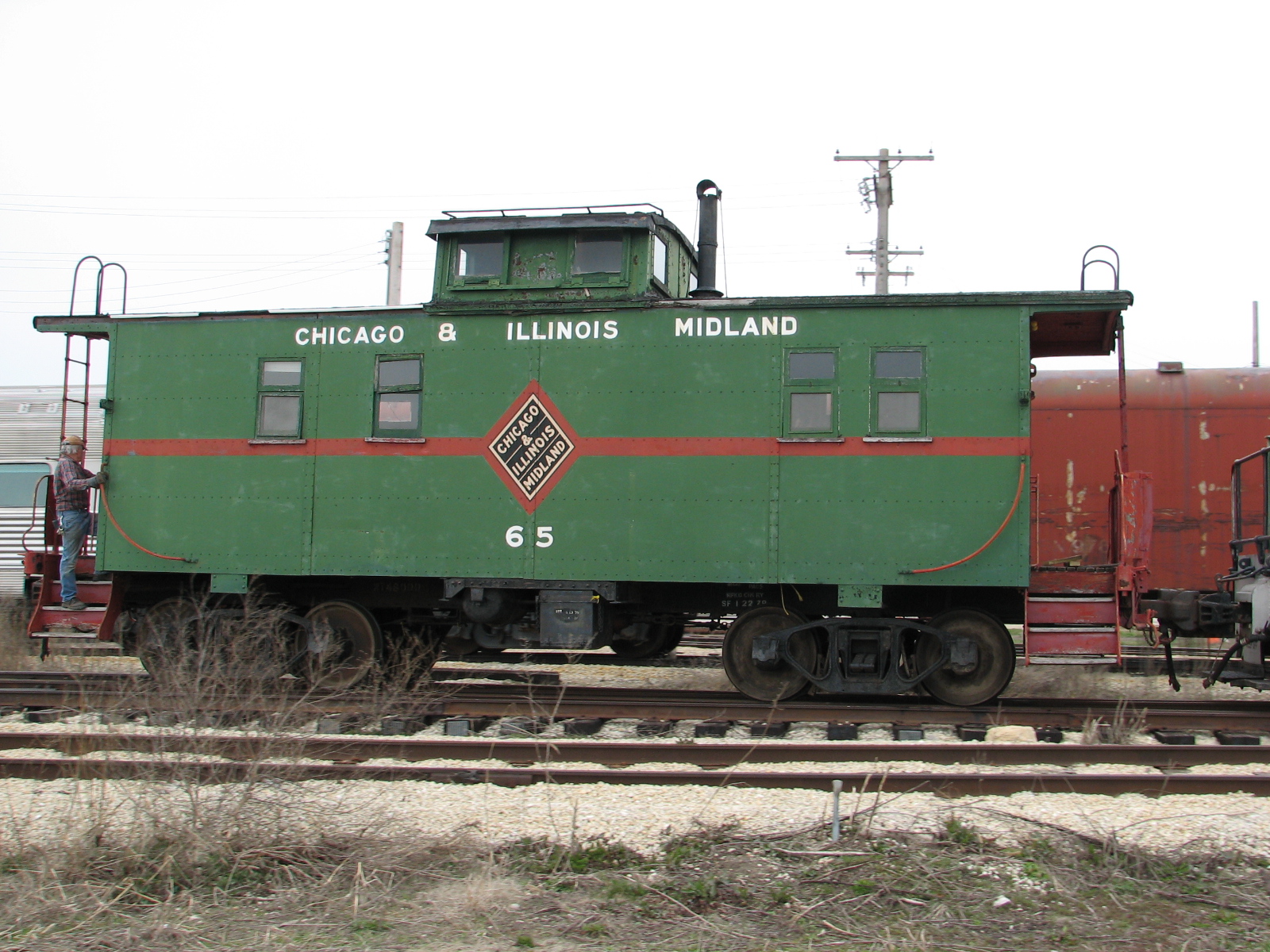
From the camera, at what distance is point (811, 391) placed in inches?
357

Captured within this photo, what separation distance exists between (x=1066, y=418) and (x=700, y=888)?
927 centimetres

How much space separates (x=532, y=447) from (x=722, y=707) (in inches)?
117

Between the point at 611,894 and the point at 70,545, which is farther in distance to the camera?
the point at 70,545

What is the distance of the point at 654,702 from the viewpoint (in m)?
9.08

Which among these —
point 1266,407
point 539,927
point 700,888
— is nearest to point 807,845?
point 700,888

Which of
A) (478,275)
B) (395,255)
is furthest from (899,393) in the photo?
(395,255)

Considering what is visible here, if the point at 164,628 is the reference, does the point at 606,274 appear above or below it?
above

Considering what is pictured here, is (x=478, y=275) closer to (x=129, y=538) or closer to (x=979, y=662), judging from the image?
(x=129, y=538)

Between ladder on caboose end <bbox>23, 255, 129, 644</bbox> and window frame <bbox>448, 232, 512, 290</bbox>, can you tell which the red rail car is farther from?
ladder on caboose end <bbox>23, 255, 129, 644</bbox>

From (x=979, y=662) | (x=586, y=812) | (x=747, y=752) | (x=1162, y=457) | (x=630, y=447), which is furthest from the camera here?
(x=1162, y=457)

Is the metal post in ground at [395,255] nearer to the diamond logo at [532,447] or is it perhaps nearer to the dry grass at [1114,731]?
the diamond logo at [532,447]

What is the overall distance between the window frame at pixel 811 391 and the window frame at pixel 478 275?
291 centimetres

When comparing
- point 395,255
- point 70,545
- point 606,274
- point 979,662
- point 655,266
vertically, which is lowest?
point 979,662

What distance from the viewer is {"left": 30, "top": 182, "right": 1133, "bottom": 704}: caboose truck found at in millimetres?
8883
